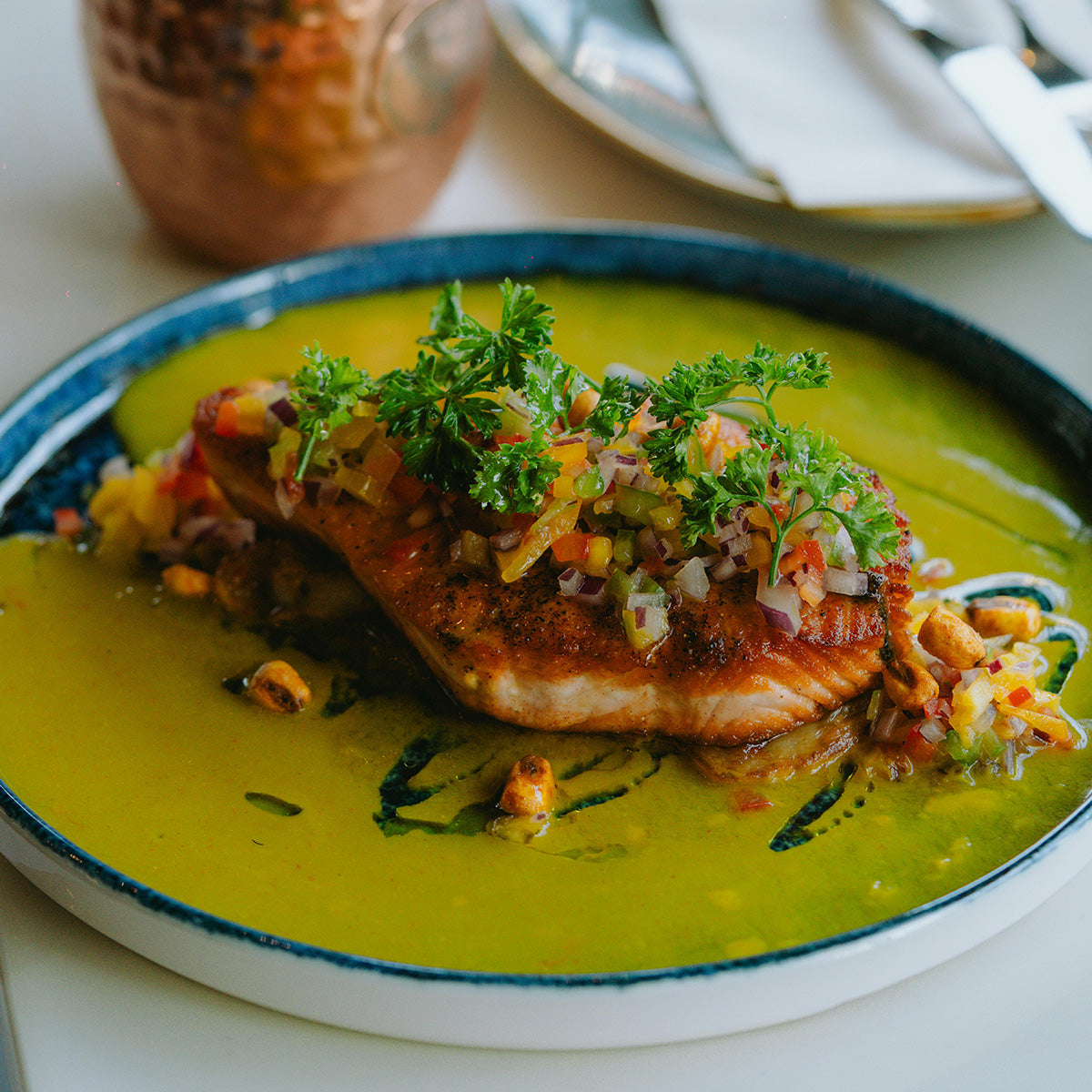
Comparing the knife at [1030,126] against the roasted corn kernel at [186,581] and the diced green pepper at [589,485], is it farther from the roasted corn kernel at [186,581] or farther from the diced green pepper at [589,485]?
the roasted corn kernel at [186,581]

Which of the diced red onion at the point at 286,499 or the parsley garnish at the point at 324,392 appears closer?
the parsley garnish at the point at 324,392

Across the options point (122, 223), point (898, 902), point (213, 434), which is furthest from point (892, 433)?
point (122, 223)

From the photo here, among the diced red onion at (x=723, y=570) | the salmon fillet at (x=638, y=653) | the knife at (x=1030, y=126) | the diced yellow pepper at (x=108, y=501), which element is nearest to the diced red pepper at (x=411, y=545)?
the salmon fillet at (x=638, y=653)

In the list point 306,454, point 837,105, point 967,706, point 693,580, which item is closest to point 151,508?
point 306,454

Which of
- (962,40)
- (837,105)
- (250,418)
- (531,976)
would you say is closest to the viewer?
(531,976)

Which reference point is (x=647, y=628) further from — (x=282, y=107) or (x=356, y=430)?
(x=282, y=107)
